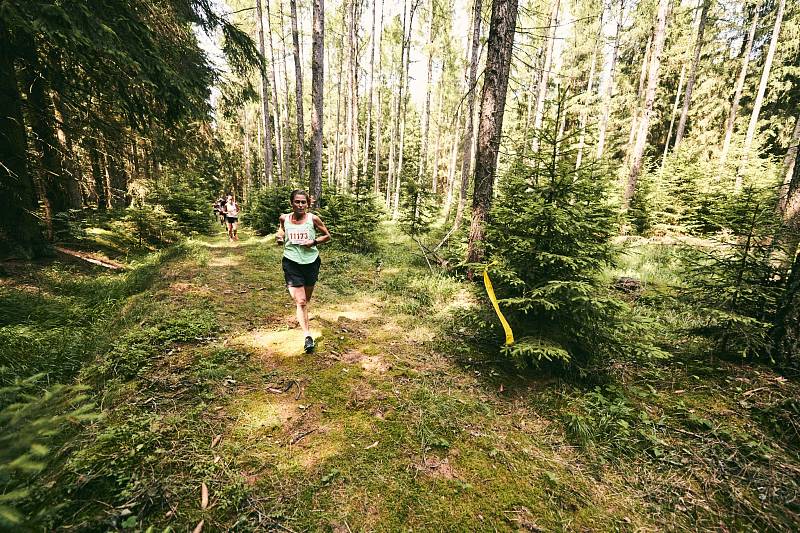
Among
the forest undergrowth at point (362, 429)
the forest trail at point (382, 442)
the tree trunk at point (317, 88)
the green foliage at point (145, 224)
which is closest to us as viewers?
the forest undergrowth at point (362, 429)

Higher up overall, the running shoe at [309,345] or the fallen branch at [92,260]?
the fallen branch at [92,260]

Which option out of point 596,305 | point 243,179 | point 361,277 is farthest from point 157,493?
point 243,179

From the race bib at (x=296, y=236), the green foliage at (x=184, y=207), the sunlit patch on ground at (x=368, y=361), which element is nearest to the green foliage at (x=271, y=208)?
the green foliage at (x=184, y=207)

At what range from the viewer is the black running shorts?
4637 millimetres

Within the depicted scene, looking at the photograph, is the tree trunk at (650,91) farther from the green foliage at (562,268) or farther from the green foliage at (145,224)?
the green foliage at (145,224)

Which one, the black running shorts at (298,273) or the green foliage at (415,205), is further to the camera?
the green foliage at (415,205)

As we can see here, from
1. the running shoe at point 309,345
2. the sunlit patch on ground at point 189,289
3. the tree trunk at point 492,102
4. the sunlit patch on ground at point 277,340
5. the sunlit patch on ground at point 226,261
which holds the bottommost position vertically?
the sunlit patch on ground at point 277,340

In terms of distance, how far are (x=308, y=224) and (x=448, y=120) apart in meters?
36.1

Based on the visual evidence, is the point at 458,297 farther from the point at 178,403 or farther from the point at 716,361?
the point at 178,403

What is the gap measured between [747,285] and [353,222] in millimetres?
9840

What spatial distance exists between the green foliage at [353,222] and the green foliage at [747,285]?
9.23 m

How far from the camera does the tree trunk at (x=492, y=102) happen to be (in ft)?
19.7

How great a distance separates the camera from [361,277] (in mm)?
8734

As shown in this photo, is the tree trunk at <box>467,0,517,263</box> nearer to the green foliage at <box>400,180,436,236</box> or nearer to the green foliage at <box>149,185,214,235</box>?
the green foliage at <box>400,180,436,236</box>
